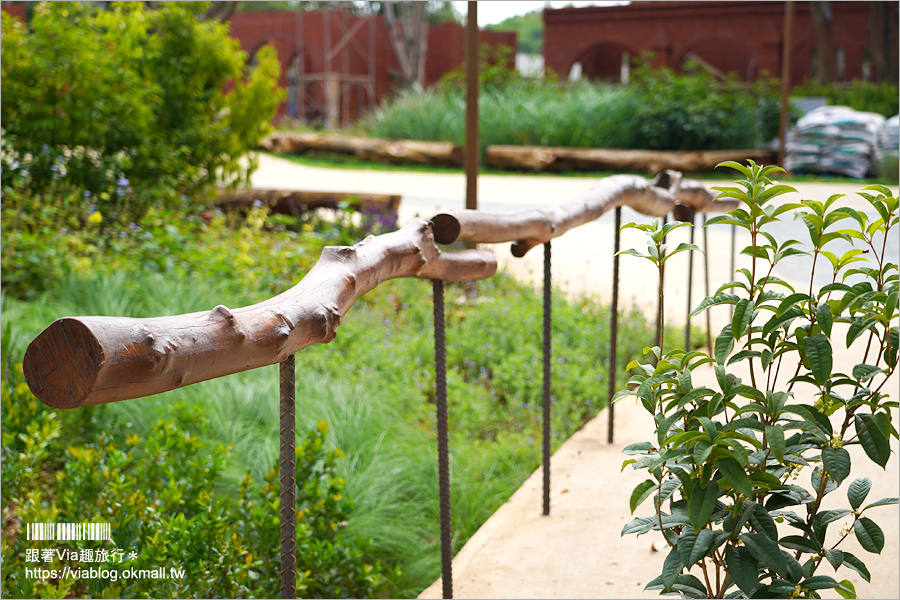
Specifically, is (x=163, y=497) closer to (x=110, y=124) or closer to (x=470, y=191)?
(x=470, y=191)

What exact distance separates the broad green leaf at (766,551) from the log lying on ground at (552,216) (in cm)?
91

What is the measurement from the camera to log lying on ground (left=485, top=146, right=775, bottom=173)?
11.4 m

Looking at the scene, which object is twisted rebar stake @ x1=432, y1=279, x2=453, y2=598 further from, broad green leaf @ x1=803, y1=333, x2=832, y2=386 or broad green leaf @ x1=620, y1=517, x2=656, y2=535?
broad green leaf @ x1=803, y1=333, x2=832, y2=386

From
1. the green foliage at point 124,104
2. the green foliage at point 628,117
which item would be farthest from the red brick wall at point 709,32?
the green foliage at point 124,104

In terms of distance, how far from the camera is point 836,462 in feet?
3.58

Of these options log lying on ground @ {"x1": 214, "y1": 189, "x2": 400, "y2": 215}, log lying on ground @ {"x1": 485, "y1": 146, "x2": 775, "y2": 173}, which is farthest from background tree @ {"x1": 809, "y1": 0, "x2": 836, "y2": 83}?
log lying on ground @ {"x1": 214, "y1": 189, "x2": 400, "y2": 215}

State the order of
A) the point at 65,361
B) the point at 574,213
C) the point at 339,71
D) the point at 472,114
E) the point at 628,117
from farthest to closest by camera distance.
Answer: the point at 339,71 < the point at 628,117 < the point at 472,114 < the point at 574,213 < the point at 65,361

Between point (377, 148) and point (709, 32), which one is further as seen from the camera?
point (709, 32)

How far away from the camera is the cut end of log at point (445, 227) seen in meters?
1.75

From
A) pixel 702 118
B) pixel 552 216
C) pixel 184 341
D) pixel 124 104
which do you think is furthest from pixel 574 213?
pixel 702 118

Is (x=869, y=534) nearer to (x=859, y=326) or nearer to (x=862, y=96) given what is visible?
(x=859, y=326)

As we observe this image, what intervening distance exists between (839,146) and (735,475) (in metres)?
8.83

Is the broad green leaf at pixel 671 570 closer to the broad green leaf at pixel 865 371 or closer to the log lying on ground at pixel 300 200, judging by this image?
the broad green leaf at pixel 865 371

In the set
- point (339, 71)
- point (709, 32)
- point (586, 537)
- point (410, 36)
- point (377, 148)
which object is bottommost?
point (586, 537)
